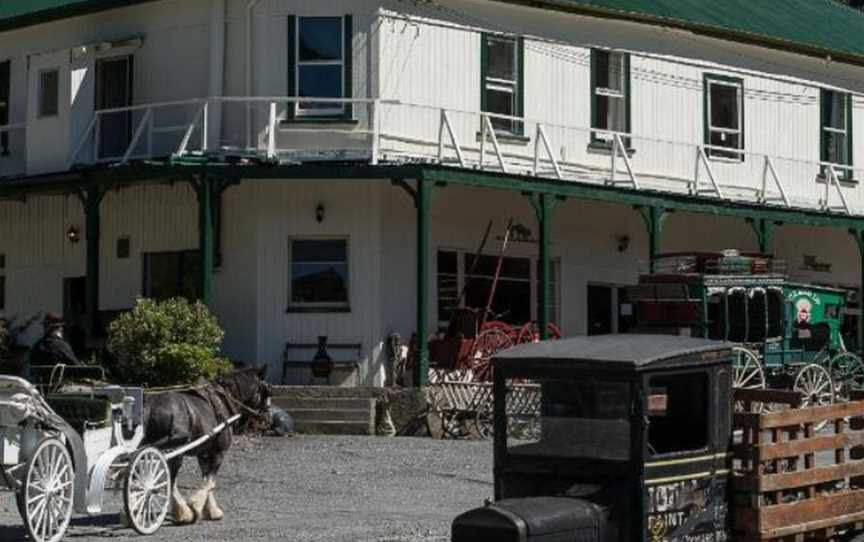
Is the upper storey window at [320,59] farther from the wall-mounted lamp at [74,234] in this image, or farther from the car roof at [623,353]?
the car roof at [623,353]

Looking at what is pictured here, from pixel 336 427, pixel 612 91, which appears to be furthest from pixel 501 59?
pixel 336 427

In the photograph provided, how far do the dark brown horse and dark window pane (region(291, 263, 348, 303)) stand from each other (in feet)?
35.0

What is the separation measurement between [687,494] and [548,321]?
1816 cm

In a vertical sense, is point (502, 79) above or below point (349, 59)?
below

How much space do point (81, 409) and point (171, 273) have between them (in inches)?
554

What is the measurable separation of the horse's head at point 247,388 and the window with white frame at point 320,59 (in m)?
11.2

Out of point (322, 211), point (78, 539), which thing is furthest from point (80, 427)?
point (322, 211)

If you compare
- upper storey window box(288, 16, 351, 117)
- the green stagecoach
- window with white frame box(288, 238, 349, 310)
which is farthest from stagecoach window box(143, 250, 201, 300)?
the green stagecoach

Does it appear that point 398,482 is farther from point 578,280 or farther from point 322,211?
point 578,280

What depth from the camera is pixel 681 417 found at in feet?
38.0

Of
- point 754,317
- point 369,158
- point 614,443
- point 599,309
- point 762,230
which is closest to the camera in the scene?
point 614,443

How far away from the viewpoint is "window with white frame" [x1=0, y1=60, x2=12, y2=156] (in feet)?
106

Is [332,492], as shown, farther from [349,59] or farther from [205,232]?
[349,59]

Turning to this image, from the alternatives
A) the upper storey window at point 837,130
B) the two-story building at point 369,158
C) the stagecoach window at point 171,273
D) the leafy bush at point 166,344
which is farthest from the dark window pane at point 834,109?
the leafy bush at point 166,344
